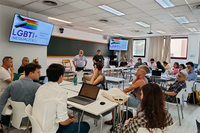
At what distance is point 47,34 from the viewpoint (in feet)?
16.9

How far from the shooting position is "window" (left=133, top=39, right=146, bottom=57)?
1145 cm

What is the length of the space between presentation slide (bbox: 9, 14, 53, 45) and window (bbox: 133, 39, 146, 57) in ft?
27.5

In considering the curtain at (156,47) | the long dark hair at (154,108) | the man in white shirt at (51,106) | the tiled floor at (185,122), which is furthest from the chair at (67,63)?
the long dark hair at (154,108)

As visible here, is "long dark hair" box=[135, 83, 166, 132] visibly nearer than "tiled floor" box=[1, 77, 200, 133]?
Yes

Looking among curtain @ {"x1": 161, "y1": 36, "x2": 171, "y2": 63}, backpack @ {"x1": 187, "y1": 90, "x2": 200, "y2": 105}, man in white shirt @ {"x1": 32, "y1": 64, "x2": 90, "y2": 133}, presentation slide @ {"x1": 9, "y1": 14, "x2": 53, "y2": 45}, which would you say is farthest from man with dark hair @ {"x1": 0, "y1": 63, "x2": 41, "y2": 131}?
curtain @ {"x1": 161, "y1": 36, "x2": 171, "y2": 63}

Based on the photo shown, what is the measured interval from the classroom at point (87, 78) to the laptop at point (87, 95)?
2cm

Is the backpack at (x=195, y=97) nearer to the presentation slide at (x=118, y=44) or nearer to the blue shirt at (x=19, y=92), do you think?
the blue shirt at (x=19, y=92)

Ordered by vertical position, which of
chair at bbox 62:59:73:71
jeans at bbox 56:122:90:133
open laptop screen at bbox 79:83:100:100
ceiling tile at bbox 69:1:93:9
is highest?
ceiling tile at bbox 69:1:93:9

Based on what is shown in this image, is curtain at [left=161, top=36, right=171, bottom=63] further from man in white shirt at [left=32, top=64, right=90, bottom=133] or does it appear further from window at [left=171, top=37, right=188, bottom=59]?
man in white shirt at [left=32, top=64, right=90, bottom=133]

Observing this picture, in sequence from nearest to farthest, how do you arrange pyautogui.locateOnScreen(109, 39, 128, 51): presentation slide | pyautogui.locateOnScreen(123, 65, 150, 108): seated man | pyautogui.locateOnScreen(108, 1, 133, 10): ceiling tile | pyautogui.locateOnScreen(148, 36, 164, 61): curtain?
1. pyautogui.locateOnScreen(123, 65, 150, 108): seated man
2. pyautogui.locateOnScreen(108, 1, 133, 10): ceiling tile
3. pyautogui.locateOnScreen(148, 36, 164, 61): curtain
4. pyautogui.locateOnScreen(109, 39, 128, 51): presentation slide

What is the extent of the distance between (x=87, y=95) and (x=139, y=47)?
33.7ft

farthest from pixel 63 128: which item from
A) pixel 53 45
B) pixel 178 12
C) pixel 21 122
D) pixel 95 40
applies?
pixel 95 40

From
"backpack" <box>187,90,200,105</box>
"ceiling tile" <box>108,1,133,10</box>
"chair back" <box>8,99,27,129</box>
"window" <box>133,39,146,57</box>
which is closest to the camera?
"chair back" <box>8,99,27,129</box>

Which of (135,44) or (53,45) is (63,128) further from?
(135,44)
